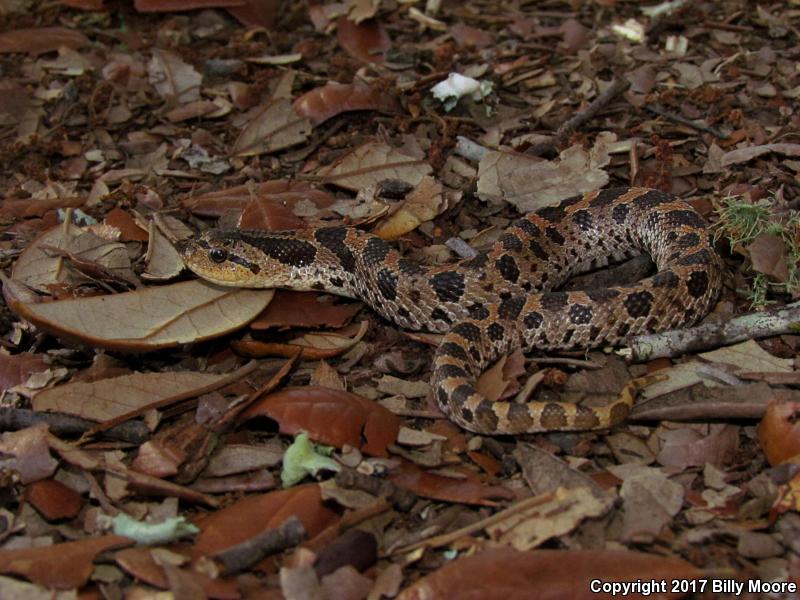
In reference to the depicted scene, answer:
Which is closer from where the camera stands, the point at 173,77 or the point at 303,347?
the point at 303,347

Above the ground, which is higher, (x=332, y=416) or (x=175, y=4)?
(x=175, y=4)

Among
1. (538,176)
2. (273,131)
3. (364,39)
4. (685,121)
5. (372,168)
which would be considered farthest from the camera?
(364,39)

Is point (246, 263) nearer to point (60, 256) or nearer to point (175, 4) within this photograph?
point (60, 256)

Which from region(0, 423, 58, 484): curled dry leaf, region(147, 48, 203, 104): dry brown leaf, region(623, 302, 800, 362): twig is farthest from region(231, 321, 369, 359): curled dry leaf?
region(147, 48, 203, 104): dry brown leaf

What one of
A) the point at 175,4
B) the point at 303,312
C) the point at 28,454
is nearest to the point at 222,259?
the point at 303,312

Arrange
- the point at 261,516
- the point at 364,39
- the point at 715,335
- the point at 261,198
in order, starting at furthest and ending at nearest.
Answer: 1. the point at 364,39
2. the point at 261,198
3. the point at 715,335
4. the point at 261,516

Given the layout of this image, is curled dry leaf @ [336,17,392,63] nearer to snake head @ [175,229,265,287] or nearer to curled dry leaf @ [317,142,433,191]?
curled dry leaf @ [317,142,433,191]

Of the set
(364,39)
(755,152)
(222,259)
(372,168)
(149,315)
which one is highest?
(364,39)
